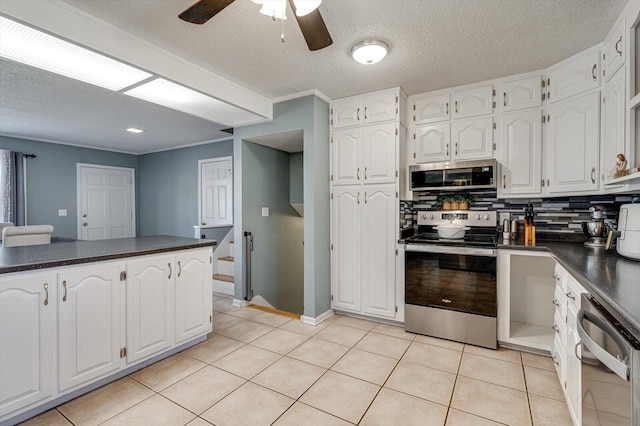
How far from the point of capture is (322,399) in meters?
1.95

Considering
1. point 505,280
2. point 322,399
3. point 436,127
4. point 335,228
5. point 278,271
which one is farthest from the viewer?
point 278,271

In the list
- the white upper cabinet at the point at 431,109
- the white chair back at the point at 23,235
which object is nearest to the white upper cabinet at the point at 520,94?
the white upper cabinet at the point at 431,109

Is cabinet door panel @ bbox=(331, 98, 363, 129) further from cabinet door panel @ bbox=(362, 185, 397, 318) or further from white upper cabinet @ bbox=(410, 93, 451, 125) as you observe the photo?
cabinet door panel @ bbox=(362, 185, 397, 318)

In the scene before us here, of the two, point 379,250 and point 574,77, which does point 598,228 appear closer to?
point 574,77

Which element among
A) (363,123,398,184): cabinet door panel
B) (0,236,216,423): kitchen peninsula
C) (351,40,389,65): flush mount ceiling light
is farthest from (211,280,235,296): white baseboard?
(351,40,389,65): flush mount ceiling light

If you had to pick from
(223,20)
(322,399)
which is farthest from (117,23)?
(322,399)

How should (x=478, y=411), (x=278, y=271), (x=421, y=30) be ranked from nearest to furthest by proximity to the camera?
(x=478, y=411) < (x=421, y=30) < (x=278, y=271)

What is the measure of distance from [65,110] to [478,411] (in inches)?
194

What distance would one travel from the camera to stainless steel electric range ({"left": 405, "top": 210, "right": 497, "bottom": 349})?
2596 mm

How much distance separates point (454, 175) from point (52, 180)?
639 centimetres

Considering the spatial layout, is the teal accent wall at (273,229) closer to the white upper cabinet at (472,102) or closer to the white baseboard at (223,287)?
the white baseboard at (223,287)

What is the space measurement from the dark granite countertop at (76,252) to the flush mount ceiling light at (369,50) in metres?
2.00

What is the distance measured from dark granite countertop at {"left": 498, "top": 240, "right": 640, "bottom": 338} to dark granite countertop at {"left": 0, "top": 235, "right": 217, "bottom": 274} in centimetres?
260

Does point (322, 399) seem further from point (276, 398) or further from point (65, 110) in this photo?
point (65, 110)
